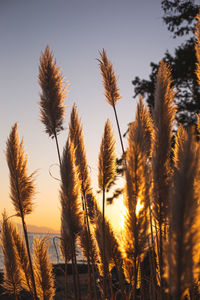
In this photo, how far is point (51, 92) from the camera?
2826mm

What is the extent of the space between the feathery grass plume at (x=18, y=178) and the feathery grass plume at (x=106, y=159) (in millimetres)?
558

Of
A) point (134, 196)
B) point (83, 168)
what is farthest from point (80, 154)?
point (134, 196)

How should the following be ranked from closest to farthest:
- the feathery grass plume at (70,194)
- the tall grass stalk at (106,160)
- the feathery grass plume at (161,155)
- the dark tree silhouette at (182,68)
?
the feathery grass plume at (161,155) → the feathery grass plume at (70,194) → the tall grass stalk at (106,160) → the dark tree silhouette at (182,68)

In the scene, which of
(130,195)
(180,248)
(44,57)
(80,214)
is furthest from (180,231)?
(44,57)

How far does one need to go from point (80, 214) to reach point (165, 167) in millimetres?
689

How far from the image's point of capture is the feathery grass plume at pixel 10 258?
2.86 m

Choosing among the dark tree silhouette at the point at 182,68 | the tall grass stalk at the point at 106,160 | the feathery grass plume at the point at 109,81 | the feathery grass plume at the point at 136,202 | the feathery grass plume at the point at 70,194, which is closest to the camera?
the feathery grass plume at the point at 136,202

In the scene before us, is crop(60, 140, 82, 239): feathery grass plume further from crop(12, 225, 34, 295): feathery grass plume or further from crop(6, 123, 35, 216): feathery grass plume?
crop(12, 225, 34, 295): feathery grass plume

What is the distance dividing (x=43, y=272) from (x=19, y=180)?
2.97ft

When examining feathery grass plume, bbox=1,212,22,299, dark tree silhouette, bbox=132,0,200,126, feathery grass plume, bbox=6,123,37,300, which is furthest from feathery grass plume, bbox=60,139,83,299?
dark tree silhouette, bbox=132,0,200,126

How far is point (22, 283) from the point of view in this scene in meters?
3.02

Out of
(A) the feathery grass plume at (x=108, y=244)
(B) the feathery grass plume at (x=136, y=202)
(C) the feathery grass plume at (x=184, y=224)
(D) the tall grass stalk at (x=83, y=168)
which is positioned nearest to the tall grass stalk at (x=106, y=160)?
(A) the feathery grass plume at (x=108, y=244)

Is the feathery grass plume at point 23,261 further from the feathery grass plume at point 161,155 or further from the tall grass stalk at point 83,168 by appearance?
the feathery grass plume at point 161,155

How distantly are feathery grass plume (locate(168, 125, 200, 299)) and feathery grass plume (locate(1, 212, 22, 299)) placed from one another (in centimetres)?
212
